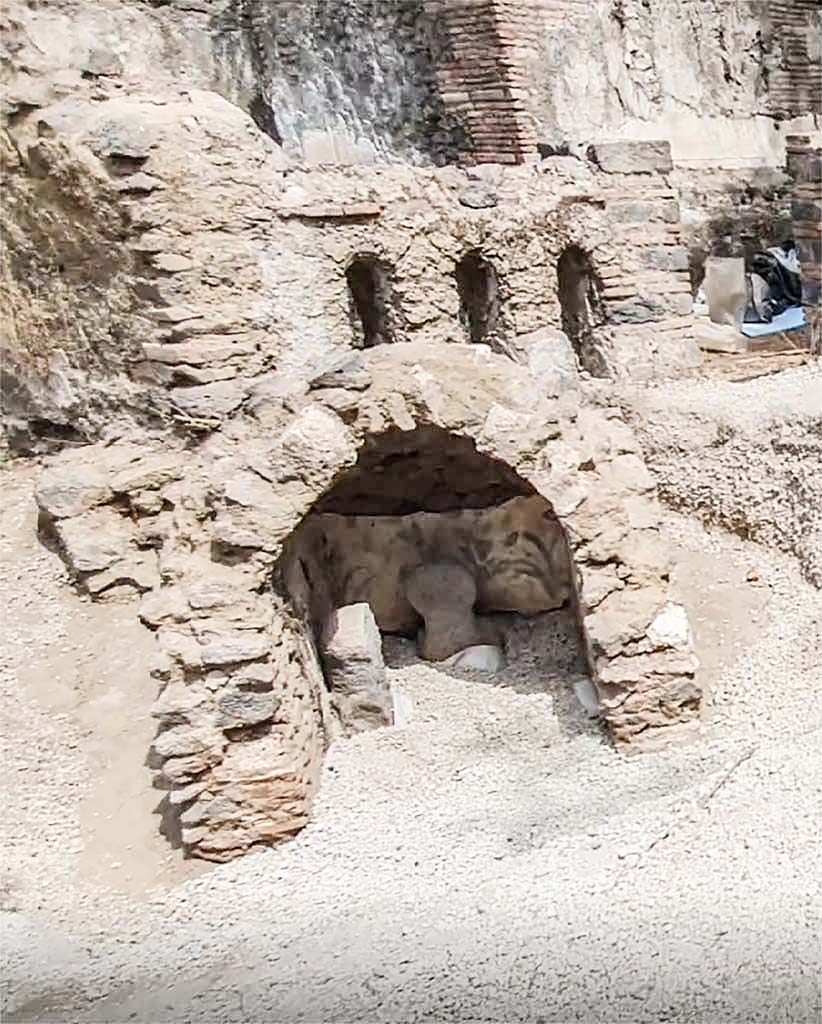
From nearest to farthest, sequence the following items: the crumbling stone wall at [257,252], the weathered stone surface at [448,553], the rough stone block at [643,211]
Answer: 1. the weathered stone surface at [448,553]
2. the crumbling stone wall at [257,252]
3. the rough stone block at [643,211]

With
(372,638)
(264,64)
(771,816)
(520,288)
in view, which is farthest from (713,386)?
(264,64)

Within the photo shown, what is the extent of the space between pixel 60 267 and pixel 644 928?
17.0ft

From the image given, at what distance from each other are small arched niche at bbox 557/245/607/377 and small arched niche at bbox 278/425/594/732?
1832 millimetres

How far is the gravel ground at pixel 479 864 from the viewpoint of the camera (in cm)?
281

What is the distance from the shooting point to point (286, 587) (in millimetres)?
4758

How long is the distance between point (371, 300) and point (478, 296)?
0.74 m

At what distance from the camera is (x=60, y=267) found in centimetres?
652

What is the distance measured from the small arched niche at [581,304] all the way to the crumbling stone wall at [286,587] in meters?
2.40

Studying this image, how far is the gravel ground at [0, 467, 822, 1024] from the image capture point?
281 centimetres

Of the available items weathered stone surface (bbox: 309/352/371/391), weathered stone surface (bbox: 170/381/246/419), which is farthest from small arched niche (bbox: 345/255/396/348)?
weathered stone surface (bbox: 309/352/371/391)

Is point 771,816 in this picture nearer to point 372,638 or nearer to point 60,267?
point 372,638

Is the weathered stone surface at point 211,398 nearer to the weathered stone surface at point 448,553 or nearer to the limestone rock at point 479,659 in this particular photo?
the weathered stone surface at point 448,553

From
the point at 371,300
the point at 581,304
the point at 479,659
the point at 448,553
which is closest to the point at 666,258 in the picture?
the point at 581,304

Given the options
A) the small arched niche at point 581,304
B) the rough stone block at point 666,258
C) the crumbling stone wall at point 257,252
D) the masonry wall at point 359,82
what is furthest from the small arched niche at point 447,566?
the masonry wall at point 359,82
